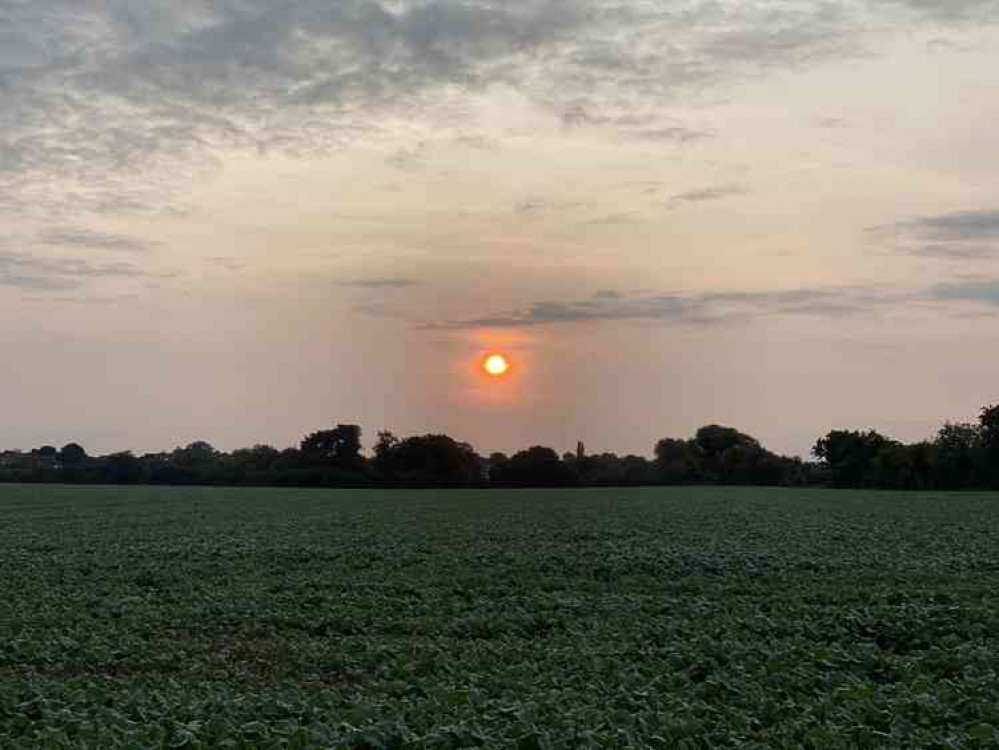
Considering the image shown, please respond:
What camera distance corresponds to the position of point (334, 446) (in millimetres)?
132250

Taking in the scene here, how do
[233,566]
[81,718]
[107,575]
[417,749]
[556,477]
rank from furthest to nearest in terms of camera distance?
[556,477] → [233,566] → [107,575] → [81,718] → [417,749]

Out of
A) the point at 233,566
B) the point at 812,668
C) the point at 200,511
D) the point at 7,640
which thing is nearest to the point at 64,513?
the point at 200,511

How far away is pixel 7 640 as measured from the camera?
15.7m

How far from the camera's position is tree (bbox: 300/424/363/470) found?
424 ft

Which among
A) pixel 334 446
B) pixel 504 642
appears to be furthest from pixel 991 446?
pixel 504 642

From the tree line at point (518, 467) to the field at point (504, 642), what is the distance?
7538 centimetres

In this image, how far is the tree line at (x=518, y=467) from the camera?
105 metres

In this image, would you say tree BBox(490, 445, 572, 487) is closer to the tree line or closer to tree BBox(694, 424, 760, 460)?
the tree line

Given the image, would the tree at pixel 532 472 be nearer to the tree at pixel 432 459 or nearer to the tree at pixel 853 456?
the tree at pixel 432 459

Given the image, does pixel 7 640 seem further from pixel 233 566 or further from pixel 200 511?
pixel 200 511

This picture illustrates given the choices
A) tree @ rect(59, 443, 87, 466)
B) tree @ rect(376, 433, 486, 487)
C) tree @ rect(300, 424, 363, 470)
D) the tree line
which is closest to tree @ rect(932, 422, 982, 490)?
the tree line

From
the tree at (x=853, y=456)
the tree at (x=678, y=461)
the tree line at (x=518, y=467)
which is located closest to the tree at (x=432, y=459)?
the tree line at (x=518, y=467)

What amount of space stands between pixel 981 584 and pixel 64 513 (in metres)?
47.6

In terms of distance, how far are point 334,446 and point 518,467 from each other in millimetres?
25391
